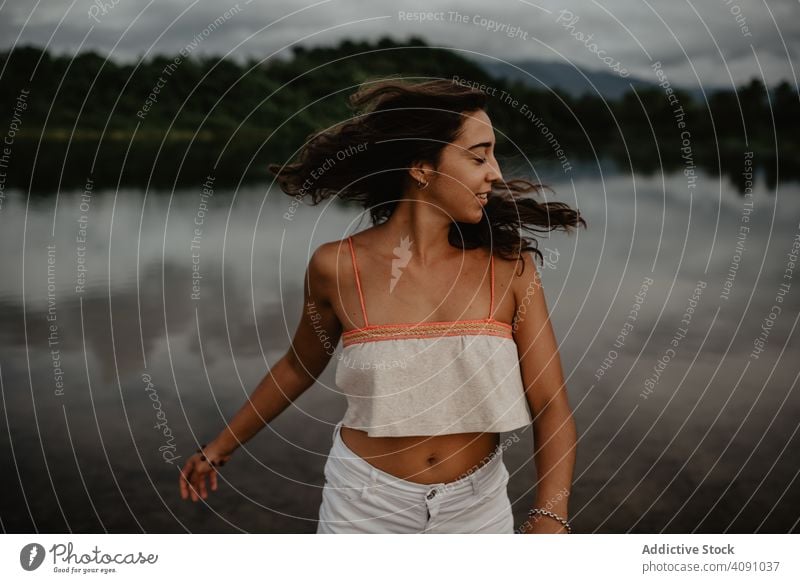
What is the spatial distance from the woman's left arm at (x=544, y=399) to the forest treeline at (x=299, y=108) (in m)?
0.68

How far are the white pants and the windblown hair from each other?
20.5 inches

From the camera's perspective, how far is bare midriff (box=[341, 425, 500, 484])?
2080 mm

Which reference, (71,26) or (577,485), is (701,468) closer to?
(577,485)

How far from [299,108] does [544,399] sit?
1.31 metres

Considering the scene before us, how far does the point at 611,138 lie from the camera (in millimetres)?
2896

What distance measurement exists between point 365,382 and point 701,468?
142 centimetres

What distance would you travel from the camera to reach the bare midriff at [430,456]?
2080 millimetres

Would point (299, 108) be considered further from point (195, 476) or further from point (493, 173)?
point (195, 476)

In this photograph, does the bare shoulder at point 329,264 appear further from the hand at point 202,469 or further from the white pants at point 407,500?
the hand at point 202,469

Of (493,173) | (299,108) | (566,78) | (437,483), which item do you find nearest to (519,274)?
(493,173)

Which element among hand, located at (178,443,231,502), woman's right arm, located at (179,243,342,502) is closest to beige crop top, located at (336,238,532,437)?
woman's right arm, located at (179,243,342,502)

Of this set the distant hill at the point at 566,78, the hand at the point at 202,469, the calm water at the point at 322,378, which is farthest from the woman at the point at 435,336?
the calm water at the point at 322,378

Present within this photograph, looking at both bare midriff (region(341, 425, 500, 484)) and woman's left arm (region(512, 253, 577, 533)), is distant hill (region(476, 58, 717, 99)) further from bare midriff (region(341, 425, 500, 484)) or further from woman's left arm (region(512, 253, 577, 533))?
bare midriff (region(341, 425, 500, 484))

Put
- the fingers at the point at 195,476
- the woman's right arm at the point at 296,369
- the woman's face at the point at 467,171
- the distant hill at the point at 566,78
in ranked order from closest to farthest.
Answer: the woman's face at the point at 467,171 → the woman's right arm at the point at 296,369 → the fingers at the point at 195,476 → the distant hill at the point at 566,78
